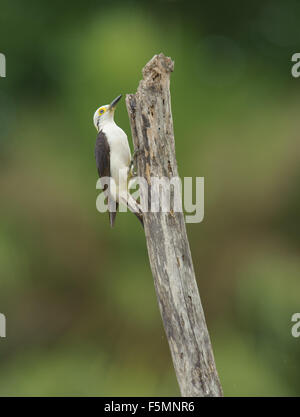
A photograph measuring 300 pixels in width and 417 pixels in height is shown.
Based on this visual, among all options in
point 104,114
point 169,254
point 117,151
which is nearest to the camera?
point 169,254

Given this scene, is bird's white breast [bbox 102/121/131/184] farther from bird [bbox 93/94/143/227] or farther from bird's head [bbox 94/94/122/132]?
bird's head [bbox 94/94/122/132]

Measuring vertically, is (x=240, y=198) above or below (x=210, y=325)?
above

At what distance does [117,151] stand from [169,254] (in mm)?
1049

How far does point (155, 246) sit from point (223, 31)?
3912mm

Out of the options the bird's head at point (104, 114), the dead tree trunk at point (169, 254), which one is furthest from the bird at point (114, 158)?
the dead tree trunk at point (169, 254)

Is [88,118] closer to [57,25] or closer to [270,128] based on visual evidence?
[57,25]

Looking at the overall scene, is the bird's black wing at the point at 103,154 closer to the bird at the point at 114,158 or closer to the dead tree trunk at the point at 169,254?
the bird at the point at 114,158

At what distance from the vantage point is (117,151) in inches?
135

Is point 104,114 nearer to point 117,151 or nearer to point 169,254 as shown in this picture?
point 117,151

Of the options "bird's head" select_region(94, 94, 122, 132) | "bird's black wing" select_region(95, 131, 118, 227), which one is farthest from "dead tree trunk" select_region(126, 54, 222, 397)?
"bird's head" select_region(94, 94, 122, 132)

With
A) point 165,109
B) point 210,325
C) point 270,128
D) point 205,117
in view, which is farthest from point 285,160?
point 165,109

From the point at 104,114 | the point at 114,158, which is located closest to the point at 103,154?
the point at 114,158

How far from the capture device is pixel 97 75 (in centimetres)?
492

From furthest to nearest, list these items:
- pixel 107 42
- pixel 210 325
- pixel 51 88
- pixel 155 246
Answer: pixel 51 88, pixel 107 42, pixel 210 325, pixel 155 246
